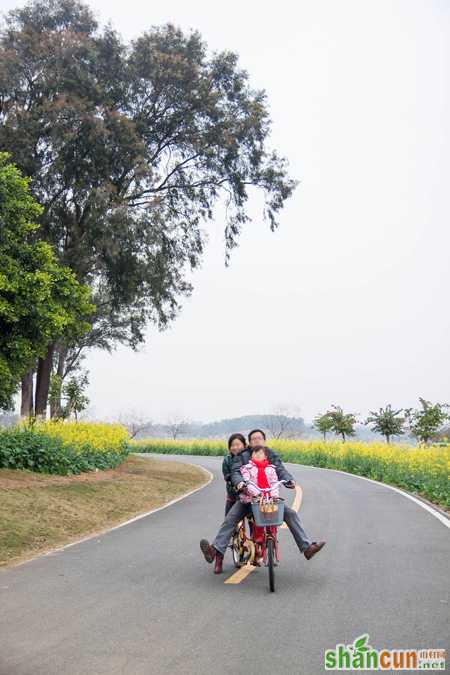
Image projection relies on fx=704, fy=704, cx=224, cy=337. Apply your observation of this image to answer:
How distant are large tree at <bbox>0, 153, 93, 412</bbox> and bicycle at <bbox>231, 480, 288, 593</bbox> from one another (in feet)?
33.6

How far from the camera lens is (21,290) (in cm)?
1739

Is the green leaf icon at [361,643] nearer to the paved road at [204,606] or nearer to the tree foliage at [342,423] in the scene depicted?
the paved road at [204,606]

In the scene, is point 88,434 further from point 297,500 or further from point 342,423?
point 342,423

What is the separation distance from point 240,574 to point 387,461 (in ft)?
61.8

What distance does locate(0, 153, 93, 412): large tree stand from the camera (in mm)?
17234

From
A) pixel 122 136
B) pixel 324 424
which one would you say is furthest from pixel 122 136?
pixel 324 424

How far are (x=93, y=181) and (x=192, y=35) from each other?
301 inches

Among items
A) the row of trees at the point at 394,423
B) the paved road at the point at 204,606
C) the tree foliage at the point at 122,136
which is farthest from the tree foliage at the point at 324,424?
the paved road at the point at 204,606

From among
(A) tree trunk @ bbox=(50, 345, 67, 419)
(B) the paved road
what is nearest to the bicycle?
(B) the paved road

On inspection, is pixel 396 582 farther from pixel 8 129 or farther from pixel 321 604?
pixel 8 129

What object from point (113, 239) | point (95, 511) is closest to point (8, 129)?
point (113, 239)

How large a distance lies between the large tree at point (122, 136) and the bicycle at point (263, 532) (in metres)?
17.5

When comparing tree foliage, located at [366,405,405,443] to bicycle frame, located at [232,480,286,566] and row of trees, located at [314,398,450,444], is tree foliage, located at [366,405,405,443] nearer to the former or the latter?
row of trees, located at [314,398,450,444]

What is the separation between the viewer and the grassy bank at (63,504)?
11.3 m
